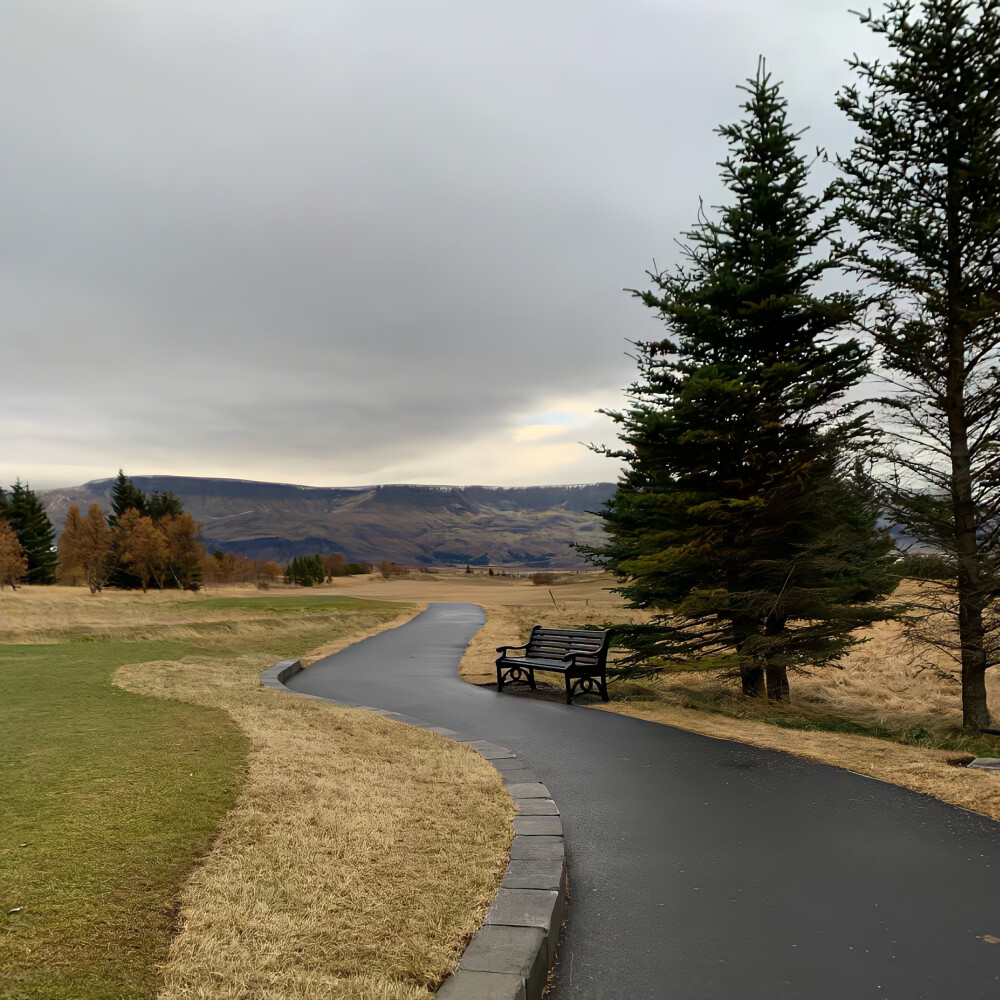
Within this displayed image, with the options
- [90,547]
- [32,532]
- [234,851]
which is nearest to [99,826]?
[234,851]

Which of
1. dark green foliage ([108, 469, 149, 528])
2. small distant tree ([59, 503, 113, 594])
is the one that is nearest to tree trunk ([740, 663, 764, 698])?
small distant tree ([59, 503, 113, 594])

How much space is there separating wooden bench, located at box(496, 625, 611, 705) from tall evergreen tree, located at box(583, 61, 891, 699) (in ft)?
3.86

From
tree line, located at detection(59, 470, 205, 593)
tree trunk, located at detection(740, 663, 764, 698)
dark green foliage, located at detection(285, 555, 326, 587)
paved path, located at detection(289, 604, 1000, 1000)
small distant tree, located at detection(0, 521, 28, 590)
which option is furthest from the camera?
dark green foliage, located at detection(285, 555, 326, 587)

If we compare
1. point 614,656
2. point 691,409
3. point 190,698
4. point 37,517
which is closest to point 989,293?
point 691,409

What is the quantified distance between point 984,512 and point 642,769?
722 centimetres

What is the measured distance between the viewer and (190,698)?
1035cm

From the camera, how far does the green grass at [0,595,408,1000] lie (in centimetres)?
318

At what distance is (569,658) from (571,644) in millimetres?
901

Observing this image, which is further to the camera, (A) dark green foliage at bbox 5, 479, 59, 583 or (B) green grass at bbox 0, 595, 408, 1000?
(A) dark green foliage at bbox 5, 479, 59, 583

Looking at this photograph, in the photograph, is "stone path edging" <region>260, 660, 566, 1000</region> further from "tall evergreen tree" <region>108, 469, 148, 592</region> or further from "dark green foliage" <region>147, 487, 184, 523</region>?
"dark green foliage" <region>147, 487, 184, 523</region>

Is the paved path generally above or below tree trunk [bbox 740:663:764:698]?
above

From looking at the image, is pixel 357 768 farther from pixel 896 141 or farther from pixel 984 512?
pixel 896 141

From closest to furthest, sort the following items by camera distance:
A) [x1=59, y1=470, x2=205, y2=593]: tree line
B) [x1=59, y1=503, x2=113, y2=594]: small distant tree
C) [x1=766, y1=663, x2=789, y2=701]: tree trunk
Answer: [x1=766, y1=663, x2=789, y2=701]: tree trunk, [x1=59, y1=503, x2=113, y2=594]: small distant tree, [x1=59, y1=470, x2=205, y2=593]: tree line

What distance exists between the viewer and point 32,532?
75750mm
